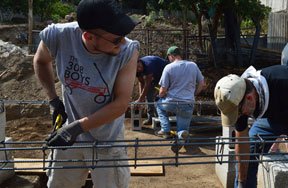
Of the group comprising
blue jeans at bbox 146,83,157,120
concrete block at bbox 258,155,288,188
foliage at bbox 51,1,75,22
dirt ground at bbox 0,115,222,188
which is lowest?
dirt ground at bbox 0,115,222,188

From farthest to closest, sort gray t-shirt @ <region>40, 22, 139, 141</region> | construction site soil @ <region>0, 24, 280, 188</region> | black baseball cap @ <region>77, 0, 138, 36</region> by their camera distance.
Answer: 1. construction site soil @ <region>0, 24, 280, 188</region>
2. gray t-shirt @ <region>40, 22, 139, 141</region>
3. black baseball cap @ <region>77, 0, 138, 36</region>

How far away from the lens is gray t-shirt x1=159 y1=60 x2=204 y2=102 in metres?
6.70

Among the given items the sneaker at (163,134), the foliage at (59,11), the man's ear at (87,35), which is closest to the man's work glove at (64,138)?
the man's ear at (87,35)

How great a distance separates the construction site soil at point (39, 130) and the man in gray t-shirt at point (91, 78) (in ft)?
7.14

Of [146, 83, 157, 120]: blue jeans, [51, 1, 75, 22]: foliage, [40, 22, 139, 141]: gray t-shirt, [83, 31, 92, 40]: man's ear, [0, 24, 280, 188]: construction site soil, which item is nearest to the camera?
[83, 31, 92, 40]: man's ear

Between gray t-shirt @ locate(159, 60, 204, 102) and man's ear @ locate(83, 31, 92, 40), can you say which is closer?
man's ear @ locate(83, 31, 92, 40)

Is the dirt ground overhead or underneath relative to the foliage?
underneath

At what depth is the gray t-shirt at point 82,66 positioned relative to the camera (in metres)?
2.71

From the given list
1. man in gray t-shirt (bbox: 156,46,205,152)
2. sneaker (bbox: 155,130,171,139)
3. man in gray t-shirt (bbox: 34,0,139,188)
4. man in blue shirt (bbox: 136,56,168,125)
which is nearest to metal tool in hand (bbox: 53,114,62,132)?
man in gray t-shirt (bbox: 34,0,139,188)

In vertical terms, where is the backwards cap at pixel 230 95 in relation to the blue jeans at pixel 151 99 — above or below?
above

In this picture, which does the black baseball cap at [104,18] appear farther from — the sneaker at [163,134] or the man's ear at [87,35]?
the sneaker at [163,134]

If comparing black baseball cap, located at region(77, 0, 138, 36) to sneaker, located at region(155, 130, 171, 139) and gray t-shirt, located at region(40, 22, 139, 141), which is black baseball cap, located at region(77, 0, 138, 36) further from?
sneaker, located at region(155, 130, 171, 139)

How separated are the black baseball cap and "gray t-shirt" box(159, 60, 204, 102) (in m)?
4.32

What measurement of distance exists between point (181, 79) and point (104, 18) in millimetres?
4432
